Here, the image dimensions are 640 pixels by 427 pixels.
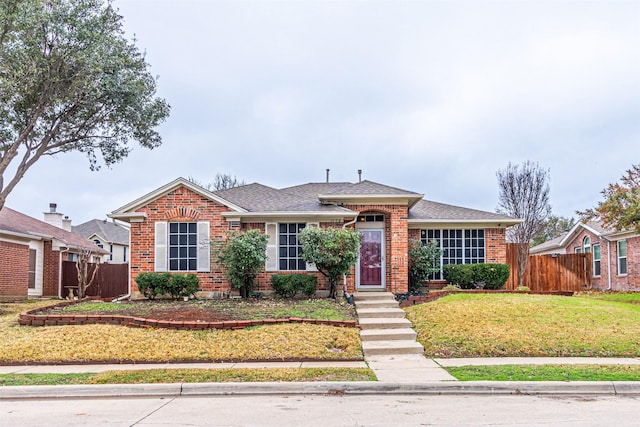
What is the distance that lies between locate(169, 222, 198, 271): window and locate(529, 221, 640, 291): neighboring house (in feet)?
52.2

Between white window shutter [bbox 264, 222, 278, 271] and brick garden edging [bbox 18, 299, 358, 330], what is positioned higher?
white window shutter [bbox 264, 222, 278, 271]

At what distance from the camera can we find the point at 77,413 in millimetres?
7688

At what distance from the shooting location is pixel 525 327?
1317cm

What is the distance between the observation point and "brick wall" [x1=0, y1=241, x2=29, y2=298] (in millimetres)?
22292

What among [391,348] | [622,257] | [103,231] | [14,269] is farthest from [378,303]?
[103,231]

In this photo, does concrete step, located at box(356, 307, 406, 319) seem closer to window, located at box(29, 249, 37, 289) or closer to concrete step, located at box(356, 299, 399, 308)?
concrete step, located at box(356, 299, 399, 308)

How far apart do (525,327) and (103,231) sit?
3705 centimetres

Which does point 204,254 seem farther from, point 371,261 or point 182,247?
point 371,261

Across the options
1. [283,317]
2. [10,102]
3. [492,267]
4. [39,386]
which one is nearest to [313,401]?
[39,386]

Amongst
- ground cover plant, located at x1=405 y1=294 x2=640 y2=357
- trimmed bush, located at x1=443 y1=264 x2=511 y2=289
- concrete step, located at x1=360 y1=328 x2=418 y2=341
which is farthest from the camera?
trimmed bush, located at x1=443 y1=264 x2=511 y2=289

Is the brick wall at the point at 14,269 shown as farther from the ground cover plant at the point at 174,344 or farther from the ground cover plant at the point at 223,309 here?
the ground cover plant at the point at 174,344

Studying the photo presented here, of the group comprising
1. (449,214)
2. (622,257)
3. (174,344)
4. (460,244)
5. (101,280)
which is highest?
(449,214)

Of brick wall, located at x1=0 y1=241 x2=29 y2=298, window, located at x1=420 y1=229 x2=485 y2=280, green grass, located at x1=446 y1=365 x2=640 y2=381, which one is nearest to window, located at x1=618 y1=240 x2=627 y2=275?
window, located at x1=420 y1=229 x2=485 y2=280

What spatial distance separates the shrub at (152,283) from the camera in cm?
1747
